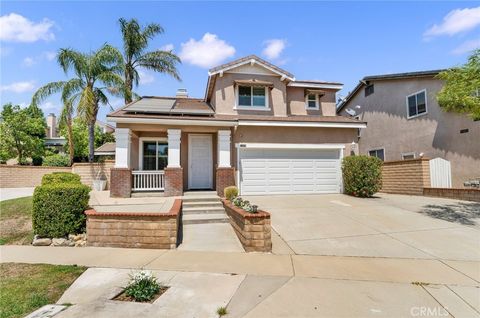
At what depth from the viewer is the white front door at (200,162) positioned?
13297 mm

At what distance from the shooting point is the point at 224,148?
1221 cm

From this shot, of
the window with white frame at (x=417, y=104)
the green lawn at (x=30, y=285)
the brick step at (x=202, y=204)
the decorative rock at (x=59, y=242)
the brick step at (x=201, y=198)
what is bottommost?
the green lawn at (x=30, y=285)

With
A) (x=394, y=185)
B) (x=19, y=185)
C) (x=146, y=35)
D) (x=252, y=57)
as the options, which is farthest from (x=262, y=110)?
(x=19, y=185)

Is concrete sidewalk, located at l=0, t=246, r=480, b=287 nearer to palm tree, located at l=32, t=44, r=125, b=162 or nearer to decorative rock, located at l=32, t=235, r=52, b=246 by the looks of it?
decorative rock, located at l=32, t=235, r=52, b=246

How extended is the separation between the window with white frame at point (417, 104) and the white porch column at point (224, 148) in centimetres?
1209

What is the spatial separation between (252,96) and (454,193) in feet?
34.7

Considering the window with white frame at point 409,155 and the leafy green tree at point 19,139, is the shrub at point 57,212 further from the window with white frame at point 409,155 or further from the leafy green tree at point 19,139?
the leafy green tree at point 19,139

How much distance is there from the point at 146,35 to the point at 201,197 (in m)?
14.8

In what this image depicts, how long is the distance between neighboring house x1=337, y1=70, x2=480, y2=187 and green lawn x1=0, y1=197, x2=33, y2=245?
54.3 ft

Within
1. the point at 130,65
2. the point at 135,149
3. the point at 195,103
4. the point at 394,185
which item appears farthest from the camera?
the point at 130,65

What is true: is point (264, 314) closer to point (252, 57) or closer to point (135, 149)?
point (135, 149)

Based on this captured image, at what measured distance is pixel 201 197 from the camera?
10.6 metres

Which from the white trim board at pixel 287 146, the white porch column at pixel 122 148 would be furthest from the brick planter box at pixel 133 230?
the white trim board at pixel 287 146

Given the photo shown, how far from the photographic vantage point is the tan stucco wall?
53.1ft
